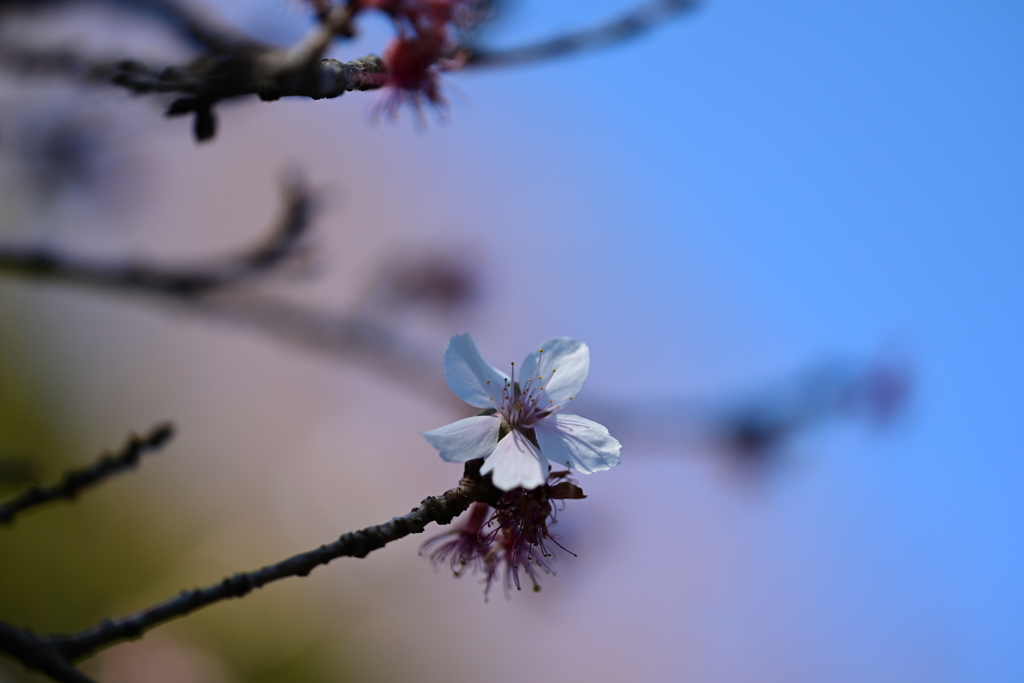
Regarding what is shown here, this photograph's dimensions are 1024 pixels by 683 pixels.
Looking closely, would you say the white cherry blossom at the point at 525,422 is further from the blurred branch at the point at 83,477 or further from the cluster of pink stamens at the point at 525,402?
the blurred branch at the point at 83,477

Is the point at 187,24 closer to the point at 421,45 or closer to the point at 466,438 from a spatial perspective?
the point at 421,45

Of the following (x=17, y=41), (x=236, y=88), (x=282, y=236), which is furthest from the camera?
(x=282, y=236)

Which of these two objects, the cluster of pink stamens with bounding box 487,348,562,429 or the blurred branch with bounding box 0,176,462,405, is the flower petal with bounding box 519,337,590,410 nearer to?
the cluster of pink stamens with bounding box 487,348,562,429

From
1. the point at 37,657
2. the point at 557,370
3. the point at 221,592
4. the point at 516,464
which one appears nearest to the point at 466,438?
the point at 516,464

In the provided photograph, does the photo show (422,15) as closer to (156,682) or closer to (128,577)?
(156,682)

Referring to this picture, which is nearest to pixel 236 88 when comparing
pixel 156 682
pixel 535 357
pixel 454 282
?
pixel 535 357

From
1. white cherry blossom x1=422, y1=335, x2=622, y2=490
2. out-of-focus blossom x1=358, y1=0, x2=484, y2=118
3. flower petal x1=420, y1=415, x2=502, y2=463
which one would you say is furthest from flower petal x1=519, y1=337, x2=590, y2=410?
out-of-focus blossom x1=358, y1=0, x2=484, y2=118

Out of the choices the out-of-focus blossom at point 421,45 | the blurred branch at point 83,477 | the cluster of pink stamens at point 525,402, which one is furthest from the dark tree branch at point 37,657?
the out-of-focus blossom at point 421,45
